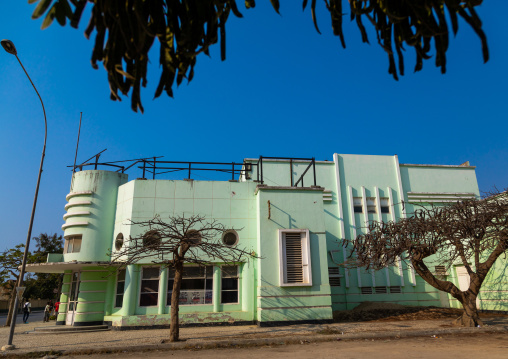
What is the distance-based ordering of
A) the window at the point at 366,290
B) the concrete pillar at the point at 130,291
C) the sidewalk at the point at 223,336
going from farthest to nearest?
the window at the point at 366,290, the concrete pillar at the point at 130,291, the sidewalk at the point at 223,336

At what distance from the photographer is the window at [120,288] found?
656 inches

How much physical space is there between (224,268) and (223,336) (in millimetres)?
4268

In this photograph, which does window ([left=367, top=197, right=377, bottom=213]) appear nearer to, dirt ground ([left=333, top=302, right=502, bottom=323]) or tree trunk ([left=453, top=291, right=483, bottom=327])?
dirt ground ([left=333, top=302, right=502, bottom=323])

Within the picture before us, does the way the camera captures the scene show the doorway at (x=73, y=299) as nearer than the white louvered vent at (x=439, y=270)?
Yes

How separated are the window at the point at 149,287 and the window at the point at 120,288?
4.80ft

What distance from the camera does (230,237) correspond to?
1692 cm

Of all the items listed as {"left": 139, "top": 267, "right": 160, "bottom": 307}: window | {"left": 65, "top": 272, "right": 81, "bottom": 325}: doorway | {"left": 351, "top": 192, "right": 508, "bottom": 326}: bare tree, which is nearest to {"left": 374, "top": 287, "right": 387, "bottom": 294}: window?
{"left": 351, "top": 192, "right": 508, "bottom": 326}: bare tree

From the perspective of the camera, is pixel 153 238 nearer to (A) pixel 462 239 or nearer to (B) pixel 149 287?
(B) pixel 149 287

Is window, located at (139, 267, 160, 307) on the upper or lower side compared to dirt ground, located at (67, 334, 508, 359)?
upper

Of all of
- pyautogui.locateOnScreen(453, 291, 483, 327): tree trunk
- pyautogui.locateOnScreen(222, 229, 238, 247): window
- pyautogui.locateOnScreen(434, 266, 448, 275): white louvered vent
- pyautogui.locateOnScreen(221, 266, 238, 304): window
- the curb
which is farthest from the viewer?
pyautogui.locateOnScreen(434, 266, 448, 275): white louvered vent

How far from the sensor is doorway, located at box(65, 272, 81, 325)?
1755 centimetres

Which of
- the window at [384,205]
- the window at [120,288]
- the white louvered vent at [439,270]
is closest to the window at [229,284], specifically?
the window at [120,288]

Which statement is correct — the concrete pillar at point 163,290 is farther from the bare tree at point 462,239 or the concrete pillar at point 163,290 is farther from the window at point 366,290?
the window at point 366,290

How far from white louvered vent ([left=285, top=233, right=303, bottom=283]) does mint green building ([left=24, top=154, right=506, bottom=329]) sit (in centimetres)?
4
